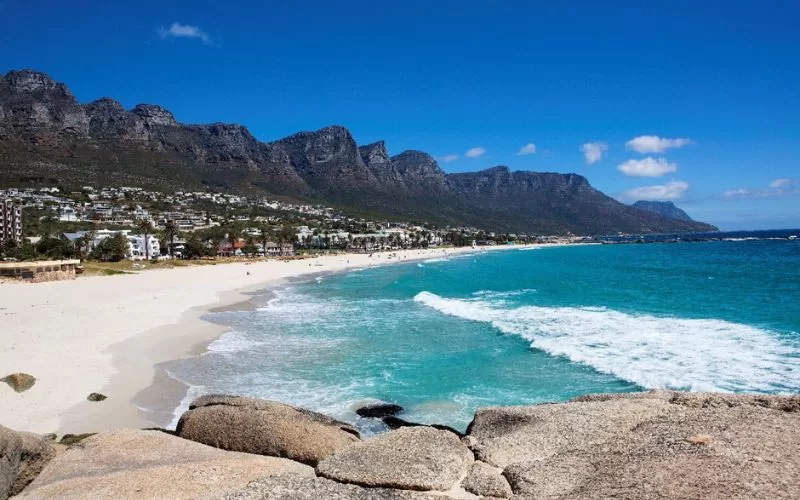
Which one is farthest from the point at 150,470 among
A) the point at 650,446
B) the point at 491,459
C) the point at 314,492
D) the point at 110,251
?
the point at 110,251

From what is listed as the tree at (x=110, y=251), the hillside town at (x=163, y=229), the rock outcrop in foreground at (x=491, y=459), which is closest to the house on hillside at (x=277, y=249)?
the hillside town at (x=163, y=229)

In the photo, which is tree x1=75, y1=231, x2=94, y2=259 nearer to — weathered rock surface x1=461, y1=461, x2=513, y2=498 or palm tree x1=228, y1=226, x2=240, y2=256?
palm tree x1=228, y1=226, x2=240, y2=256

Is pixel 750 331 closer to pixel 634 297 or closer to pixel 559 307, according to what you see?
pixel 559 307

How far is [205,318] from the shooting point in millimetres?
34188

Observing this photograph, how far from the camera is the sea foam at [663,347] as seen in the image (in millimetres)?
17422

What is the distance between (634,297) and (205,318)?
33563 millimetres

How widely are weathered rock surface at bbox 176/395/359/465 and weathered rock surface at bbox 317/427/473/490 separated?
0.60 meters

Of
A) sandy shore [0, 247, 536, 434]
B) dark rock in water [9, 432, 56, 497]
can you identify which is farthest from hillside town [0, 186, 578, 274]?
dark rock in water [9, 432, 56, 497]

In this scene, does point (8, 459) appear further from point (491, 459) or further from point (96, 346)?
point (96, 346)

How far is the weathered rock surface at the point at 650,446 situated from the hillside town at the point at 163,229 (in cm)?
8279

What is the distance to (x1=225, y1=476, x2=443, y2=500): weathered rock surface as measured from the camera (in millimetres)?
5819

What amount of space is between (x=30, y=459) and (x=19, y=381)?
1173 cm

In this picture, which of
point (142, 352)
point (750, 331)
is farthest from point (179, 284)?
point (750, 331)

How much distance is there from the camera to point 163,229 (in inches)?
4941
